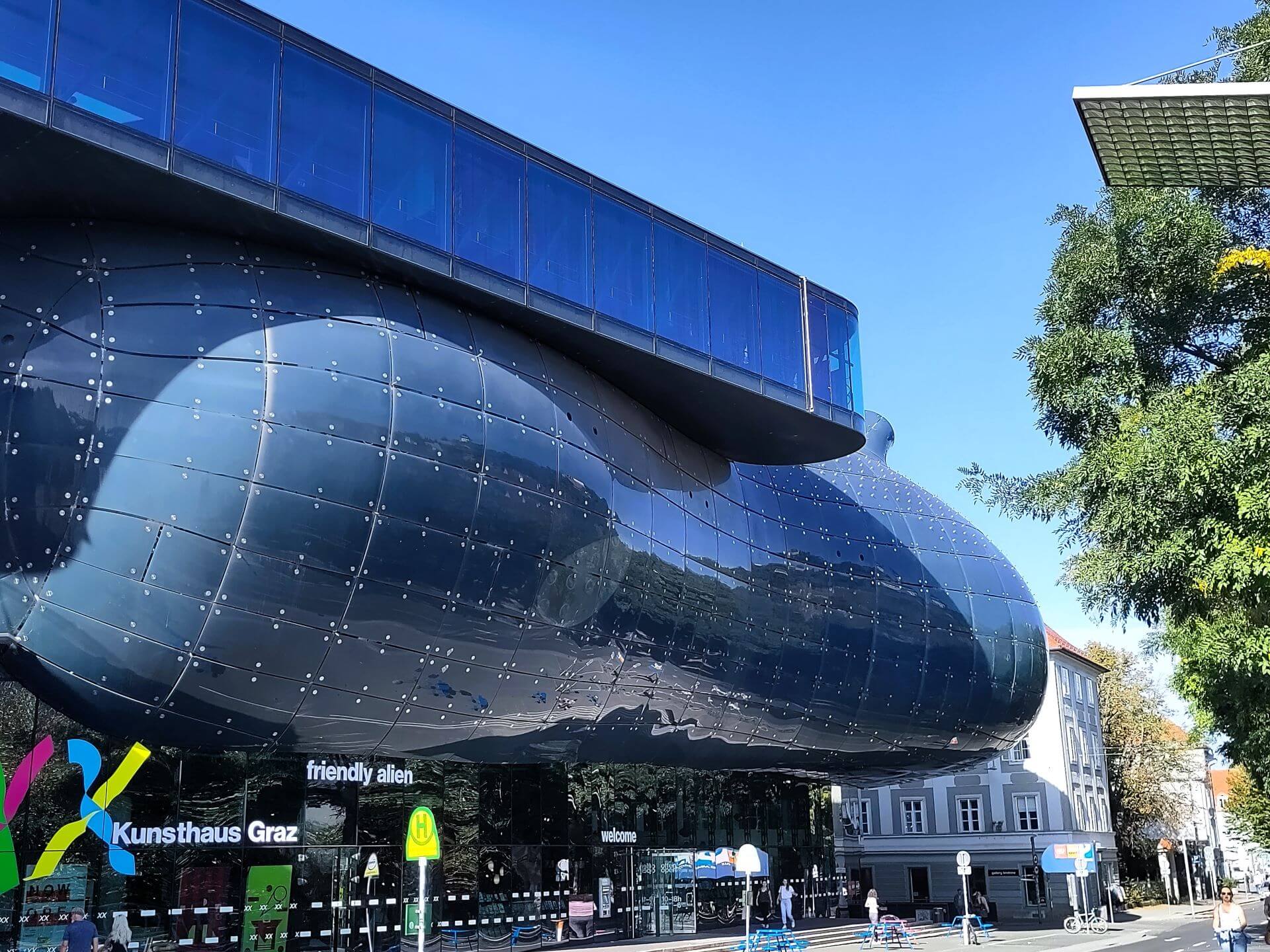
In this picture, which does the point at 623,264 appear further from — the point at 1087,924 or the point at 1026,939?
the point at 1087,924

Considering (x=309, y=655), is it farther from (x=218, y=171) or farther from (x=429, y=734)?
(x=218, y=171)

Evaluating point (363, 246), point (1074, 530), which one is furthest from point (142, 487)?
point (1074, 530)

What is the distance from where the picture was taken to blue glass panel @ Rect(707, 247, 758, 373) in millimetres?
21344

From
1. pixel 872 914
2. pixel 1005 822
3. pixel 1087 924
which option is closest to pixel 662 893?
pixel 872 914

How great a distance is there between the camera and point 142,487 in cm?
1387

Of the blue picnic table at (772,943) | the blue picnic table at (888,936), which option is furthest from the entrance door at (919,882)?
the blue picnic table at (772,943)

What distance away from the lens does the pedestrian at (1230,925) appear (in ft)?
50.5

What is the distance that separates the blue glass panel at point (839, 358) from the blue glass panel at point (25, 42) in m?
15.3

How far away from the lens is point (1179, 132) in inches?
387

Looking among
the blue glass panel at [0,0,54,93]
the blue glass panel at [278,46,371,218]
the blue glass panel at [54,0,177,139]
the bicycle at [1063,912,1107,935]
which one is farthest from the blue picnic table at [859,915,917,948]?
the blue glass panel at [0,0,54,93]

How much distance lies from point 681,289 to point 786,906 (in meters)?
18.0

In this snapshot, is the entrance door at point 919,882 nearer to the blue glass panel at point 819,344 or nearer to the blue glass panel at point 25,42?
the blue glass panel at point 819,344

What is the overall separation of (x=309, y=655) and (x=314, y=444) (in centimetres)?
282

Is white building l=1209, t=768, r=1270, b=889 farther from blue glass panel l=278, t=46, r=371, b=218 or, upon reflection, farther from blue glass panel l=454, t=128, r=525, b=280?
blue glass panel l=278, t=46, r=371, b=218
